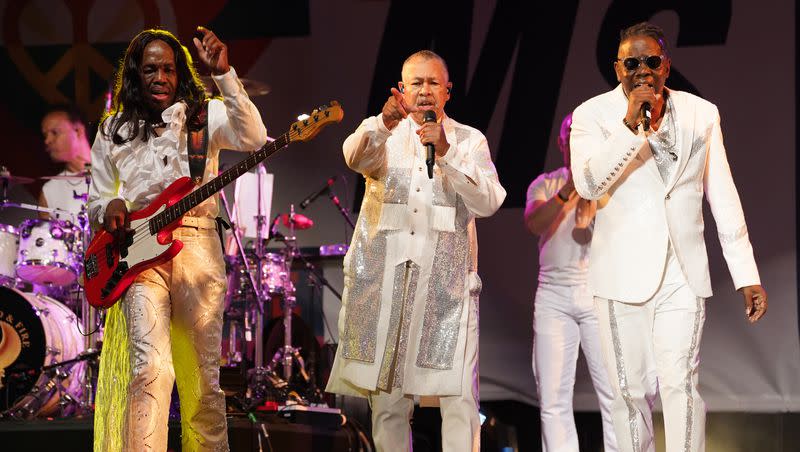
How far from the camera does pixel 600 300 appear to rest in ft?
14.9

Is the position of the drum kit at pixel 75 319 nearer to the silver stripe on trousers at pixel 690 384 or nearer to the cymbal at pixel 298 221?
the cymbal at pixel 298 221

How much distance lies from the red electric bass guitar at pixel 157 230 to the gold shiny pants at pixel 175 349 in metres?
0.08

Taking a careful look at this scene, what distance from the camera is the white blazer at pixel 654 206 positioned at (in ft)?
14.4

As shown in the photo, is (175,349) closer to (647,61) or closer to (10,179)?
(647,61)

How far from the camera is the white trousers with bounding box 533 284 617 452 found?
6625mm

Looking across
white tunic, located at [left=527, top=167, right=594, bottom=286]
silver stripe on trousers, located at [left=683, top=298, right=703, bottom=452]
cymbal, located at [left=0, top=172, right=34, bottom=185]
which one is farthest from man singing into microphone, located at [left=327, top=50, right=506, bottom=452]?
cymbal, located at [left=0, top=172, right=34, bottom=185]

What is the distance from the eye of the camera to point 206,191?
4762 mm

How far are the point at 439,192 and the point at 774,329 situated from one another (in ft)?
13.4

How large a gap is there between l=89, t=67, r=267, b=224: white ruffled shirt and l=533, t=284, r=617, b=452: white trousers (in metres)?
2.64

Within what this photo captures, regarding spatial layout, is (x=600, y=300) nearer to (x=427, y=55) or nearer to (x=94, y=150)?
(x=427, y=55)

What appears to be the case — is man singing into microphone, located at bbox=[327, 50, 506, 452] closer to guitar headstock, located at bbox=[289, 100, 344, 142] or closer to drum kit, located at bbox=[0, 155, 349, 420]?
guitar headstock, located at bbox=[289, 100, 344, 142]

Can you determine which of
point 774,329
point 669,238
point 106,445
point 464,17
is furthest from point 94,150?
point 774,329

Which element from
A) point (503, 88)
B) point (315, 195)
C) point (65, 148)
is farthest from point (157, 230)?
point (65, 148)

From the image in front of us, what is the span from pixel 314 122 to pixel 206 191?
23.8 inches
